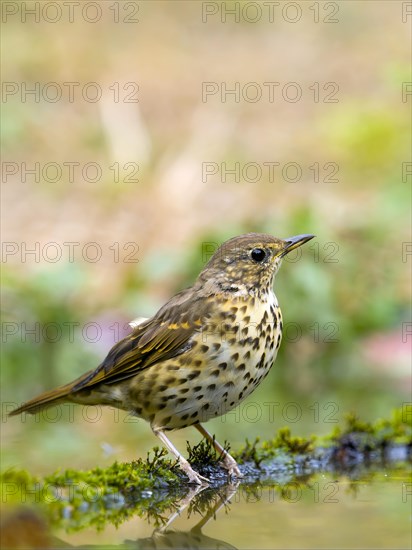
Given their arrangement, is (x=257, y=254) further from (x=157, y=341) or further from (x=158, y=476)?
(x=158, y=476)

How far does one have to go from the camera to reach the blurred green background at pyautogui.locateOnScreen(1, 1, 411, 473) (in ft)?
33.7

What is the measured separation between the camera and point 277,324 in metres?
6.80

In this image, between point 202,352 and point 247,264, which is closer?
point 202,352

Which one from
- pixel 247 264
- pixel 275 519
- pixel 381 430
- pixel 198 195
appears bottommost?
pixel 275 519

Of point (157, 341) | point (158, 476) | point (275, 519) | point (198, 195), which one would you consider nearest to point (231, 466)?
point (158, 476)

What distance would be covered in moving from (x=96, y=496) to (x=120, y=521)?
0.28 m

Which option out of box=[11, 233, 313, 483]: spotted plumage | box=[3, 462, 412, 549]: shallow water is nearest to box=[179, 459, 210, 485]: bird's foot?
box=[11, 233, 313, 483]: spotted plumage

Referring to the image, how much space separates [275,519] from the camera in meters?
5.85

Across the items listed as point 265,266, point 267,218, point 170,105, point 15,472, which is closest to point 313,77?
point 170,105

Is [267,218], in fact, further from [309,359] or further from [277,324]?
[277,324]

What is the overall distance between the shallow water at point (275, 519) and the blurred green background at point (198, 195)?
1.48 metres

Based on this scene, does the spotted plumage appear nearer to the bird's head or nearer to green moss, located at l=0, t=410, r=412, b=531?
the bird's head

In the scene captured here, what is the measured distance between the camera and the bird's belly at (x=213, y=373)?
6555 mm

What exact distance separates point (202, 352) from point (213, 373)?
0.42 feet
